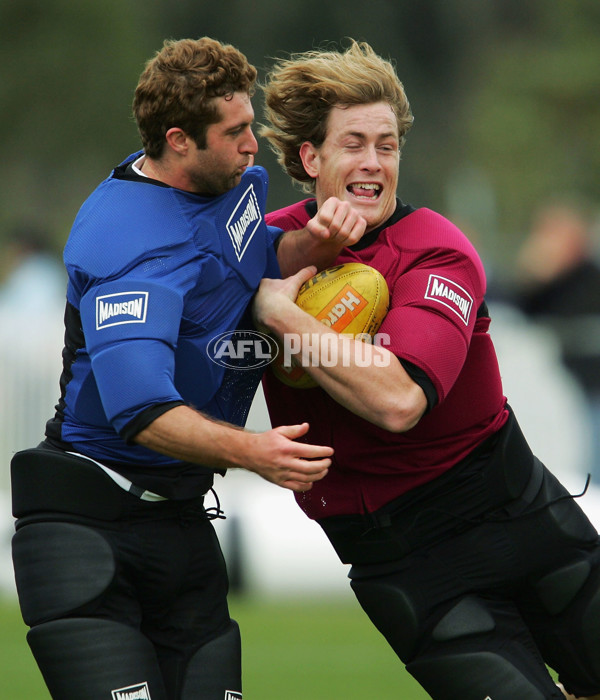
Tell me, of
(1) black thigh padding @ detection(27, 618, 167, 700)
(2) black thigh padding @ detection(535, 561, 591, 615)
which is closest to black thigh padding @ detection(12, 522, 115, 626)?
(1) black thigh padding @ detection(27, 618, 167, 700)

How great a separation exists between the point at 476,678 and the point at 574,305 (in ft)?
18.6

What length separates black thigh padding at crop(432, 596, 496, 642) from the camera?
422cm

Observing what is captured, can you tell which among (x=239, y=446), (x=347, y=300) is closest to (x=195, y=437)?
(x=239, y=446)

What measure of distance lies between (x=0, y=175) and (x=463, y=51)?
17.6 metres

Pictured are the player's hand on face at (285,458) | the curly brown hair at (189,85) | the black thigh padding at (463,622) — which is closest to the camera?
the player's hand on face at (285,458)

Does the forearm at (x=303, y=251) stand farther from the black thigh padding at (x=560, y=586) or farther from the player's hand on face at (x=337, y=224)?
the black thigh padding at (x=560, y=586)

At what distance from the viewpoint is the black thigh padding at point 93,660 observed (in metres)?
3.81

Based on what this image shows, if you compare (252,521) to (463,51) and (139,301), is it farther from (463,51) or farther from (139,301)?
(463,51)

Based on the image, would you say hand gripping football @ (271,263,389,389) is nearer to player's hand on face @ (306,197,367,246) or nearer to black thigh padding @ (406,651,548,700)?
player's hand on face @ (306,197,367,246)

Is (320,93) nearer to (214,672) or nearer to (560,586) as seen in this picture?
(560,586)

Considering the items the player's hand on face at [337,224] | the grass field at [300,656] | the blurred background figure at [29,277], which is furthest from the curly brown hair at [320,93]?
the blurred background figure at [29,277]

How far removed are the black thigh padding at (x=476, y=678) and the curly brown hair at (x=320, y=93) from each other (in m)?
1.86

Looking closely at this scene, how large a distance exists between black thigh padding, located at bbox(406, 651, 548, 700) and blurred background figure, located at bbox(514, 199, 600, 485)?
5092 millimetres

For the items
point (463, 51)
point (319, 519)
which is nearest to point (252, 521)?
point (319, 519)
